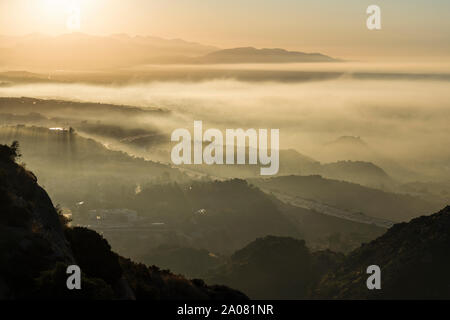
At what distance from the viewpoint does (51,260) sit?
5566cm

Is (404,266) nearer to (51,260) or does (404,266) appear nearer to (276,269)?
(276,269)

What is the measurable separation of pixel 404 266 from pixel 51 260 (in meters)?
80.9

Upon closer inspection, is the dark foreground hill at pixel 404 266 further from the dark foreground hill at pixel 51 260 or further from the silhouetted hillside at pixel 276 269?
the dark foreground hill at pixel 51 260

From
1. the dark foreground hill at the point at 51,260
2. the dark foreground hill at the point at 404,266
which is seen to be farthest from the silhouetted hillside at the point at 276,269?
the dark foreground hill at the point at 51,260

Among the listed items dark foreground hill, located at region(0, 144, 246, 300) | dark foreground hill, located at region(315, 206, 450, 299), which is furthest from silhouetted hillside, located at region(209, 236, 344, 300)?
dark foreground hill, located at region(0, 144, 246, 300)

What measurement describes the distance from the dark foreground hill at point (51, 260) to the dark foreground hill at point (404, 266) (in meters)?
50.5

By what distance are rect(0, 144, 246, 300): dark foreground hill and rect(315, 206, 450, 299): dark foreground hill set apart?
50530 mm

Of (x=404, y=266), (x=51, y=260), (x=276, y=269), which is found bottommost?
(x=276, y=269)

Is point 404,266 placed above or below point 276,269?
above

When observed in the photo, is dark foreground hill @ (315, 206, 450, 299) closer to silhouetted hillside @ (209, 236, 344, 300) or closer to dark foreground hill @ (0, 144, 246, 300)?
silhouetted hillside @ (209, 236, 344, 300)

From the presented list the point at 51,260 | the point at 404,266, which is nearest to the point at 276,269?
the point at 404,266

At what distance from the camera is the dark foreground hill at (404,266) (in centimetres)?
11875

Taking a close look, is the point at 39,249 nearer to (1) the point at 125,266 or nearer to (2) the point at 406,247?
(1) the point at 125,266
